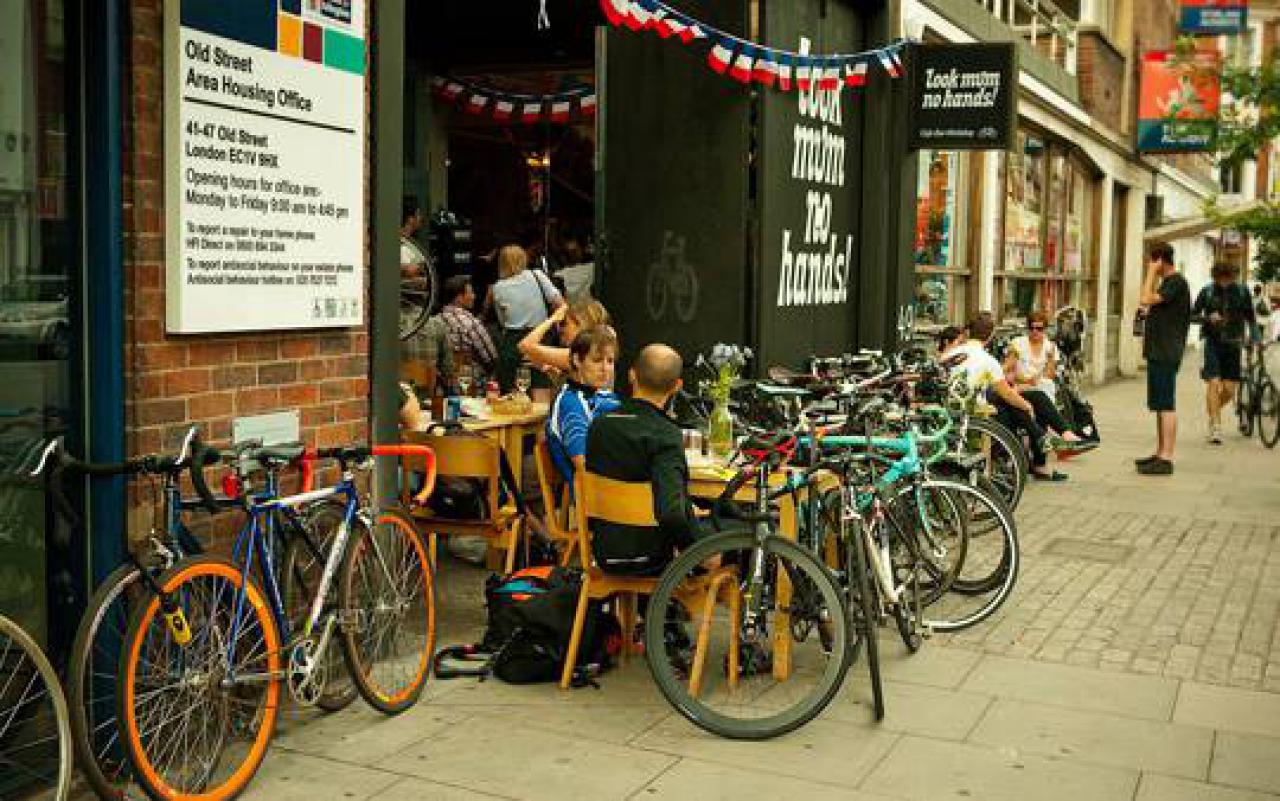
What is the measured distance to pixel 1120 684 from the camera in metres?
6.20

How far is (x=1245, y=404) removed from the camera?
16.0m

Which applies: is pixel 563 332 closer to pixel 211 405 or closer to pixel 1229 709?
pixel 211 405

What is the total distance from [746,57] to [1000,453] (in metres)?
3.30

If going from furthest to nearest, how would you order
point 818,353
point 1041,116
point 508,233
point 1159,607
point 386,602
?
1. point 1041,116
2. point 508,233
3. point 818,353
4. point 1159,607
5. point 386,602

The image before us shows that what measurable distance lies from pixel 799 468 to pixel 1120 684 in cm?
159

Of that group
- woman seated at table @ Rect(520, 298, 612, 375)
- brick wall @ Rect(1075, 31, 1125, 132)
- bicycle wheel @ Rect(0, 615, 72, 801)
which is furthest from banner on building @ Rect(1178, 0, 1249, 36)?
bicycle wheel @ Rect(0, 615, 72, 801)

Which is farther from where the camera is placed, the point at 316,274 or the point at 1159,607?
the point at 1159,607

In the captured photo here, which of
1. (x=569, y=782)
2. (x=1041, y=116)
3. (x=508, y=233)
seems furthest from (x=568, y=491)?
(x=1041, y=116)

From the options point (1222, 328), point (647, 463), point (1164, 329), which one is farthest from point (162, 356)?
point (1222, 328)

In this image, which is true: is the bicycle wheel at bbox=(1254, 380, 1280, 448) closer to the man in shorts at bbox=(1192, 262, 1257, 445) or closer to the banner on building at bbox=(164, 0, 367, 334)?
the man in shorts at bbox=(1192, 262, 1257, 445)

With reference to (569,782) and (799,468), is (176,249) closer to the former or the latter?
(569,782)

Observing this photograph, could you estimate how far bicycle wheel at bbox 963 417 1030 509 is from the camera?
994 cm

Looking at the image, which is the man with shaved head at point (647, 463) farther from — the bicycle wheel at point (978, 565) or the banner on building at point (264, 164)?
the bicycle wheel at point (978, 565)

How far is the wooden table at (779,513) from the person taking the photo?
5.87 meters
